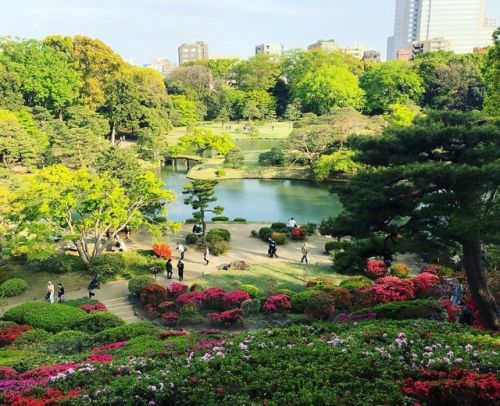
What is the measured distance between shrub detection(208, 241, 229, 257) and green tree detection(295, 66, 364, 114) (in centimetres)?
4265

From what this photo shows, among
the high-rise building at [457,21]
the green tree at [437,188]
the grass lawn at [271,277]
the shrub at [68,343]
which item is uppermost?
the high-rise building at [457,21]

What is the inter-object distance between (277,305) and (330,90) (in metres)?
51.1

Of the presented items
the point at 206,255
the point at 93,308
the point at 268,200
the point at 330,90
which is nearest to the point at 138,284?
the point at 93,308

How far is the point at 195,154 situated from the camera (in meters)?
49.2

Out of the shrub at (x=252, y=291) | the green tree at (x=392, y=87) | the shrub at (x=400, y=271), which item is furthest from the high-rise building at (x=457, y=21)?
the shrub at (x=252, y=291)

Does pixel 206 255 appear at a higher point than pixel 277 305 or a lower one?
higher

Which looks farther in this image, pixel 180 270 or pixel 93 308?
pixel 180 270

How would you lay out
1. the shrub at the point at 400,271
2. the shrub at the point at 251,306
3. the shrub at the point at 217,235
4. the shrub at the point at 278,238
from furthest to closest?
the shrub at the point at 278,238 < the shrub at the point at 217,235 < the shrub at the point at 400,271 < the shrub at the point at 251,306

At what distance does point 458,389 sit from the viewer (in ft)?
20.3

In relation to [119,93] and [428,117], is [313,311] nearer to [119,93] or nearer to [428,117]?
[428,117]

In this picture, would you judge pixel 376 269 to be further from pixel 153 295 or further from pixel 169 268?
pixel 153 295

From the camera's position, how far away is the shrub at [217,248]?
21094 millimetres

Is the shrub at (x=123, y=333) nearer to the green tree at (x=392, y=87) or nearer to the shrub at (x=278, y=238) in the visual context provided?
the shrub at (x=278, y=238)

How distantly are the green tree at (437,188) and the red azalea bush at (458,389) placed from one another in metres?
3.12
